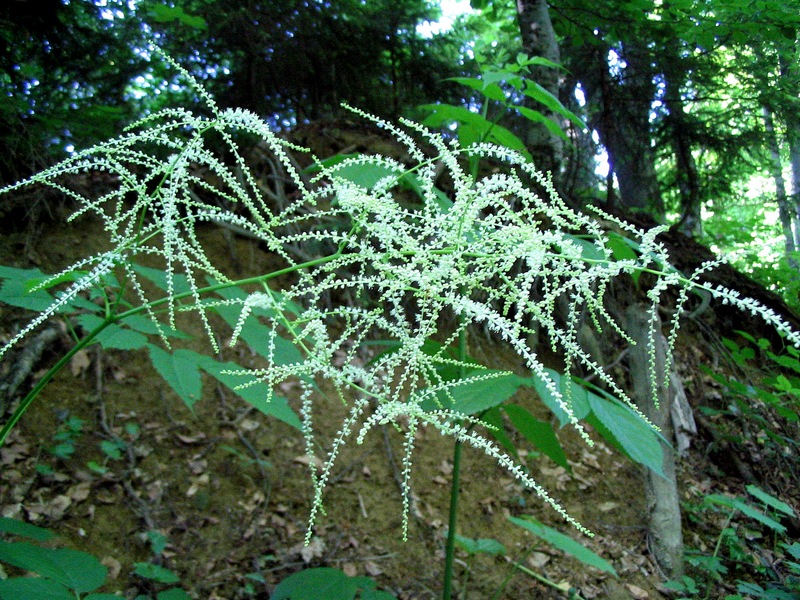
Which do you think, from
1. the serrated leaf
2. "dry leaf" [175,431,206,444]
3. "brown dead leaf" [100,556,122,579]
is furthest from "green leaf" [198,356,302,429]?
"dry leaf" [175,431,206,444]

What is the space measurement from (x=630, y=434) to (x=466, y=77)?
346 cm

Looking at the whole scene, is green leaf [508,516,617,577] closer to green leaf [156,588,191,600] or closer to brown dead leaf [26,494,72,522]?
green leaf [156,588,191,600]

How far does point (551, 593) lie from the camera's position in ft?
11.0

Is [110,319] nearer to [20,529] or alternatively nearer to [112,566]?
[20,529]

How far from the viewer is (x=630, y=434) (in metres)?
1.52

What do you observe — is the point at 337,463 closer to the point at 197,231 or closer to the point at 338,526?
the point at 338,526

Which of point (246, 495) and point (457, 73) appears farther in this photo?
point (457, 73)

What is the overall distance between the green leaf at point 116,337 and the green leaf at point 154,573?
150cm

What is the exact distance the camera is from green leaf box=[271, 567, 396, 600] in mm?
1867

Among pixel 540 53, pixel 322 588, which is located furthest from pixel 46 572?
pixel 540 53

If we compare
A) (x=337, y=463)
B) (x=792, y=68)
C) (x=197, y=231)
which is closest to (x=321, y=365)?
Answer: (x=337, y=463)

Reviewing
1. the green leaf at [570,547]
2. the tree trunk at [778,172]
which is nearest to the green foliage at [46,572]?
the green leaf at [570,547]

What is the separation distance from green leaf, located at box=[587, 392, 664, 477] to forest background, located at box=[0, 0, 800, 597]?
325cm

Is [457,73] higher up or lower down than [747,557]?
higher up
